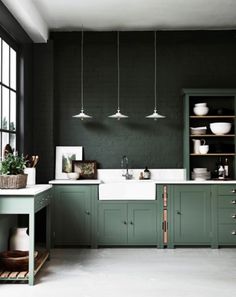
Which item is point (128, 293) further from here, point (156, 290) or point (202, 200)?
point (202, 200)

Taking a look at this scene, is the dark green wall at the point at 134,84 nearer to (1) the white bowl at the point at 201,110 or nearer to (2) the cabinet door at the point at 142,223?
(1) the white bowl at the point at 201,110

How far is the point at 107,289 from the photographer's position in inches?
155

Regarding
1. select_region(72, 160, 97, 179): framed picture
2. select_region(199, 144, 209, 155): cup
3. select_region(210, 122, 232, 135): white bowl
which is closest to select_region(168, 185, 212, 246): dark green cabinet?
select_region(199, 144, 209, 155): cup

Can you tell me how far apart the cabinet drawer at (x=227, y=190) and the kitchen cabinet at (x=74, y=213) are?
5.79ft

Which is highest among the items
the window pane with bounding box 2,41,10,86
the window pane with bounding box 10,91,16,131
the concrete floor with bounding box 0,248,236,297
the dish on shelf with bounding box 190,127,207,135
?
the window pane with bounding box 2,41,10,86

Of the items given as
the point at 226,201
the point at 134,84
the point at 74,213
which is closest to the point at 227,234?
the point at 226,201

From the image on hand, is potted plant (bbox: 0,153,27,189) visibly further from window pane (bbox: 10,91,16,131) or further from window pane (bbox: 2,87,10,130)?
window pane (bbox: 10,91,16,131)

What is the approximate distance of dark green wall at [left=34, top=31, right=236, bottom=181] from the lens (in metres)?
6.40

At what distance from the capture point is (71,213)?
18.8 feet

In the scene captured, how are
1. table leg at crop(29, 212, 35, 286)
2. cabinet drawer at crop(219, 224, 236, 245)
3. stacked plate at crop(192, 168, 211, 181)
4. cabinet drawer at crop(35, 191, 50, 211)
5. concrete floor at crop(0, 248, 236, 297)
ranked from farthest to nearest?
stacked plate at crop(192, 168, 211, 181) → cabinet drawer at crop(219, 224, 236, 245) → cabinet drawer at crop(35, 191, 50, 211) → table leg at crop(29, 212, 35, 286) → concrete floor at crop(0, 248, 236, 297)

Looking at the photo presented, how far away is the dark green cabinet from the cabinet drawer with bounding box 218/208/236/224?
0.16 m

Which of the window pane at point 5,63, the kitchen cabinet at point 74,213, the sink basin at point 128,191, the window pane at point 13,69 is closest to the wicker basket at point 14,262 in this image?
the kitchen cabinet at point 74,213

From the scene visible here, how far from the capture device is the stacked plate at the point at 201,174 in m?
5.98

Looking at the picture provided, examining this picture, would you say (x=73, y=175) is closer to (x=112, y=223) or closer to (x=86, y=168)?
(x=86, y=168)
